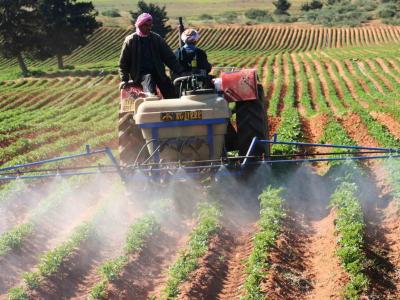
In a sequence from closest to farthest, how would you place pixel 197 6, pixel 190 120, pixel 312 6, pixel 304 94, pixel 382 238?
pixel 382 238 < pixel 190 120 < pixel 304 94 < pixel 312 6 < pixel 197 6

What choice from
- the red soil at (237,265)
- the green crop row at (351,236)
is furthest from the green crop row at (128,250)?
the green crop row at (351,236)

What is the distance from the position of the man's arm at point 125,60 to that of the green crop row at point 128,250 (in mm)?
2307

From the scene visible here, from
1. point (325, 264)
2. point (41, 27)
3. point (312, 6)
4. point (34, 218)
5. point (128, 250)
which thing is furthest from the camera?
point (312, 6)

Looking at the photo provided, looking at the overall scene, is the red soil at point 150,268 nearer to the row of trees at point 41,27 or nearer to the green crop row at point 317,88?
the green crop row at point 317,88

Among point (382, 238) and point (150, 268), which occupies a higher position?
point (382, 238)

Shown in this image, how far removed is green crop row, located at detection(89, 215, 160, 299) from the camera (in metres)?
5.43

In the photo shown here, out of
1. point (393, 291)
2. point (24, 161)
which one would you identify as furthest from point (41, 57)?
point (393, 291)

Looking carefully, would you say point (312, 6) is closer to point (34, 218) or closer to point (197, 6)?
point (197, 6)

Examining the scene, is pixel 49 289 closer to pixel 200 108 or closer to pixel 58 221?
pixel 58 221

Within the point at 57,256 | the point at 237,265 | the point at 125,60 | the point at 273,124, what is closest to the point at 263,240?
the point at 237,265

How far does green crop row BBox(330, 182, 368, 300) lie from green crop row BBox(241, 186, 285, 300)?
2.36 feet

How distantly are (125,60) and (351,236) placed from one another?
13.7ft

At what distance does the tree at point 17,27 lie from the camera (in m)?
35.8

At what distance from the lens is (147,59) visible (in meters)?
7.91
